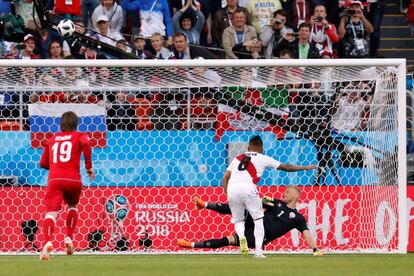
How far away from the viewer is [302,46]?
2100 cm

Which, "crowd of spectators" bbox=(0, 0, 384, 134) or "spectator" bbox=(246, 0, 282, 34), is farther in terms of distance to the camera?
"spectator" bbox=(246, 0, 282, 34)

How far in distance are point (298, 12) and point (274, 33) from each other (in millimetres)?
970

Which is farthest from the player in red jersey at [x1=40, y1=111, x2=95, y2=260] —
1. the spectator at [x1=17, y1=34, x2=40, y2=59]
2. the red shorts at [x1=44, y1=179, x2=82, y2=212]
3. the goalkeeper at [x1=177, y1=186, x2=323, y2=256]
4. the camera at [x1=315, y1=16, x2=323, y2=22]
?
the camera at [x1=315, y1=16, x2=323, y2=22]

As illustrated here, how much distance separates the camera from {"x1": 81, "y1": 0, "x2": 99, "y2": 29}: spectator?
21750mm

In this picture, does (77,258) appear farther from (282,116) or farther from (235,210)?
(282,116)

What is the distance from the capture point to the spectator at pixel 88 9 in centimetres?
2175

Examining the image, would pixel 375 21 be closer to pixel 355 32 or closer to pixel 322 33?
pixel 355 32

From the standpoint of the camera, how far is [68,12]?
2105 cm

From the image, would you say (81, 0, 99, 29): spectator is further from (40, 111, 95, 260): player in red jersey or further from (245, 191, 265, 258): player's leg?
(245, 191, 265, 258): player's leg

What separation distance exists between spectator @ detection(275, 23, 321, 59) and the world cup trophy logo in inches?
191

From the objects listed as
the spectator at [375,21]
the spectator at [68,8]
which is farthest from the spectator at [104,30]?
the spectator at [375,21]

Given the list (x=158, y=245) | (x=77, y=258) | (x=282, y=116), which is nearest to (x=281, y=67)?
(x=282, y=116)

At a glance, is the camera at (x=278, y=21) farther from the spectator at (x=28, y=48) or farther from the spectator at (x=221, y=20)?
the spectator at (x=28, y=48)

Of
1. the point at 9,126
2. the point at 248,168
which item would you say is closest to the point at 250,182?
the point at 248,168
